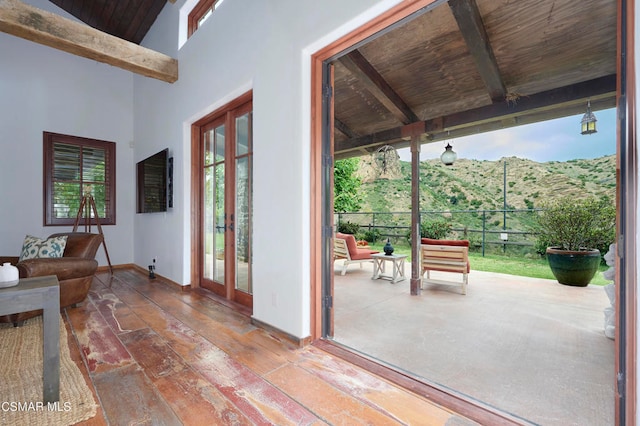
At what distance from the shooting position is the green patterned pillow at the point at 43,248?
3104 mm

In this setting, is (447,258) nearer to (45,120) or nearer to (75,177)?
(75,177)

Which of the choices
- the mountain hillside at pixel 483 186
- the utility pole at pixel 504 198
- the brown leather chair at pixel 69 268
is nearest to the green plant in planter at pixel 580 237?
the mountain hillside at pixel 483 186

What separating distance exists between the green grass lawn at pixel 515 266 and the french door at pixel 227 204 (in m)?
5.03

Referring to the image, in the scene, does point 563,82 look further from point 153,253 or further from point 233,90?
point 153,253

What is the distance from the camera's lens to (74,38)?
10.6 ft

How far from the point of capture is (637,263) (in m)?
1.12

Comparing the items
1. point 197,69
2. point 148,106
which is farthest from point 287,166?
point 148,106

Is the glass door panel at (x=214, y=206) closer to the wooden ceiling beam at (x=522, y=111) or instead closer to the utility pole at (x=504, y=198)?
the wooden ceiling beam at (x=522, y=111)

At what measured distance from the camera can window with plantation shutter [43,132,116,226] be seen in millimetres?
4828

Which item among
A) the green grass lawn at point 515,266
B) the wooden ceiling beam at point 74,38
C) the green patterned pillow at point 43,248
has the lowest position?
the green grass lawn at point 515,266

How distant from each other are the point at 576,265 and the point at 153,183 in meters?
6.56

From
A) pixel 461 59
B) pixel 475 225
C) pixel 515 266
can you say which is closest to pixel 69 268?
pixel 461 59

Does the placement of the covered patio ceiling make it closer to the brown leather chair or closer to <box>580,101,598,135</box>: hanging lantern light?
<box>580,101,598,135</box>: hanging lantern light

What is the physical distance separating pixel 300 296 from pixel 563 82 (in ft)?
13.0
